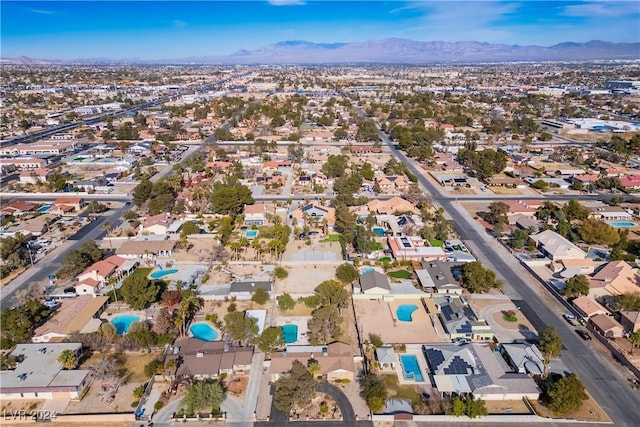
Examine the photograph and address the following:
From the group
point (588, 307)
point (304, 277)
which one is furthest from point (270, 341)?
point (588, 307)

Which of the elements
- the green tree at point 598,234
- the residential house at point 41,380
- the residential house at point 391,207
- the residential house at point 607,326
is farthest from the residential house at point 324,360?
the green tree at point 598,234

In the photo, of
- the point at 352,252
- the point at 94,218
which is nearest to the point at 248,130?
the point at 94,218

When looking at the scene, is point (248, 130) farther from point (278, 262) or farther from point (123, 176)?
point (278, 262)

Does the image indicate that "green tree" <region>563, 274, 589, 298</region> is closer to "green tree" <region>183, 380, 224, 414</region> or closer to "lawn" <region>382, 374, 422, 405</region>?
"lawn" <region>382, 374, 422, 405</region>

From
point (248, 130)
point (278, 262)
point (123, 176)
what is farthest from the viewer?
point (248, 130)

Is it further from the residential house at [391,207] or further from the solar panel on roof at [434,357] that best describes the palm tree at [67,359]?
the residential house at [391,207]
